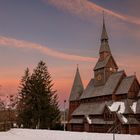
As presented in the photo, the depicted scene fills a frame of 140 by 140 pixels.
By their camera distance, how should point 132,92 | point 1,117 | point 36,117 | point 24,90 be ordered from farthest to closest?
1. point 1,117
2. point 24,90
3. point 36,117
4. point 132,92

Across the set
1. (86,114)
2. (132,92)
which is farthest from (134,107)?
(86,114)

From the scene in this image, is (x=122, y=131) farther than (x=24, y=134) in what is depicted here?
Yes

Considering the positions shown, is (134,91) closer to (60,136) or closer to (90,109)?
(90,109)

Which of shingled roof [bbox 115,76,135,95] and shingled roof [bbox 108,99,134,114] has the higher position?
shingled roof [bbox 115,76,135,95]

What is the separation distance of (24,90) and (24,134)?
30.3 metres

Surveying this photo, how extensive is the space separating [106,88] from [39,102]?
15.3m

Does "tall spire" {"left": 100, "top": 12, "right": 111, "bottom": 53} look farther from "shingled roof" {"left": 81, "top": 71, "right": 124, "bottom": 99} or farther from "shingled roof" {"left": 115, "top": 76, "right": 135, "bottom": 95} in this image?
"shingled roof" {"left": 115, "top": 76, "right": 135, "bottom": 95}

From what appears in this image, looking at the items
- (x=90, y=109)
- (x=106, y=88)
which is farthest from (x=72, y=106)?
(x=106, y=88)

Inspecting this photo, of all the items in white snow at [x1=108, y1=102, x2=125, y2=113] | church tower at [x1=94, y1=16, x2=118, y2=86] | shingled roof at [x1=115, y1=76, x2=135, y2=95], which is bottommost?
white snow at [x1=108, y1=102, x2=125, y2=113]

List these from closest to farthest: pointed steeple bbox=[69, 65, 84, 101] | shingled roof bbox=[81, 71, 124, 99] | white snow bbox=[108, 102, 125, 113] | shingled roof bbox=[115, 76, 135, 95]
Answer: white snow bbox=[108, 102, 125, 113]
shingled roof bbox=[115, 76, 135, 95]
shingled roof bbox=[81, 71, 124, 99]
pointed steeple bbox=[69, 65, 84, 101]

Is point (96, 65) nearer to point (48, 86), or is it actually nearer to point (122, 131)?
point (48, 86)

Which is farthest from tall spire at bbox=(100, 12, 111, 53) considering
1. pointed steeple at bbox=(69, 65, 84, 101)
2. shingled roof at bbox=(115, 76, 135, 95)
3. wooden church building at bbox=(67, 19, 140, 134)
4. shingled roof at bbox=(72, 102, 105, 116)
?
shingled roof at bbox=(72, 102, 105, 116)

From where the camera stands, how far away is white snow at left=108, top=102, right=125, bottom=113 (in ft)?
187

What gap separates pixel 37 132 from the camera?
38.0 metres
